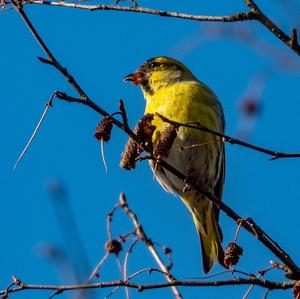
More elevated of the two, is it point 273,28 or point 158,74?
point 158,74

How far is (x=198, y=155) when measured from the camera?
14.9 ft

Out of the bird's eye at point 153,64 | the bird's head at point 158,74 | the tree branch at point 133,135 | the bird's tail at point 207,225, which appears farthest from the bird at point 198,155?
the tree branch at point 133,135

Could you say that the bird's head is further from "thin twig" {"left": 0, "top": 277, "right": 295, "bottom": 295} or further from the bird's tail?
"thin twig" {"left": 0, "top": 277, "right": 295, "bottom": 295}

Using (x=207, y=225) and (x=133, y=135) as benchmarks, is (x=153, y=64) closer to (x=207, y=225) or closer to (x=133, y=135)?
(x=207, y=225)

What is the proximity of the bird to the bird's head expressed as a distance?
0.11 meters

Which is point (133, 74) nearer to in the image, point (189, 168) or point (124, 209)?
point (189, 168)

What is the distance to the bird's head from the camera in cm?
501

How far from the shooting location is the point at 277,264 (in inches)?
94.9

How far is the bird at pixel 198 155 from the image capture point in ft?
14.2

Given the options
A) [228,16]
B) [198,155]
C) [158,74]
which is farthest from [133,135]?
[158,74]

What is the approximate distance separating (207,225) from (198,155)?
51cm

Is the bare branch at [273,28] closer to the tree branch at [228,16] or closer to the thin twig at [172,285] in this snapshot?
the tree branch at [228,16]

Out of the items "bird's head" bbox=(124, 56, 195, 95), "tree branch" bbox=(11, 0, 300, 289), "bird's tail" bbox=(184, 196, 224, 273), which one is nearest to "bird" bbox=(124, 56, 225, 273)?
"bird's tail" bbox=(184, 196, 224, 273)

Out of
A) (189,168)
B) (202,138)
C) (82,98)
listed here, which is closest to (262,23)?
(82,98)
